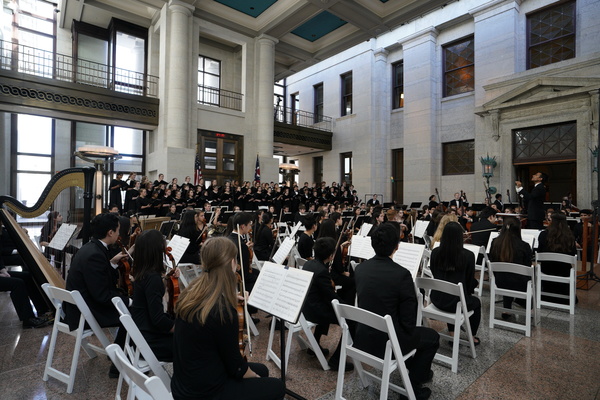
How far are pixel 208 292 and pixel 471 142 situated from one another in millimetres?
16512

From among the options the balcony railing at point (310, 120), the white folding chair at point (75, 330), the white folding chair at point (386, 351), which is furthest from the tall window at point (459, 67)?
the white folding chair at point (75, 330)

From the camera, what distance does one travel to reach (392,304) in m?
2.59

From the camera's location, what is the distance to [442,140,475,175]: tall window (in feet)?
51.4

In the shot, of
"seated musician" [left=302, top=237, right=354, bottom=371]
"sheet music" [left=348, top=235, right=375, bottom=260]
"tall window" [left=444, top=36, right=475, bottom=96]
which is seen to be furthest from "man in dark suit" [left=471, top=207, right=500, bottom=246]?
"tall window" [left=444, top=36, right=475, bottom=96]

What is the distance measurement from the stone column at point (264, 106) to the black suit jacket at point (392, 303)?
13741mm

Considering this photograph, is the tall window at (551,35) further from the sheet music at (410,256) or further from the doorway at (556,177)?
the sheet music at (410,256)

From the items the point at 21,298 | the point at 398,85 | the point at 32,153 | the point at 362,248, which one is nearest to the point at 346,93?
the point at 398,85

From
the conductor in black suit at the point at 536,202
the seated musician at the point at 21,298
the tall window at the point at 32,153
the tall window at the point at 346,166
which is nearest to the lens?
the seated musician at the point at 21,298

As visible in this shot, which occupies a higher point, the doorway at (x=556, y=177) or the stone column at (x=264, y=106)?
the stone column at (x=264, y=106)

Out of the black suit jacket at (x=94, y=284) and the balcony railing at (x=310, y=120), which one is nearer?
the black suit jacket at (x=94, y=284)

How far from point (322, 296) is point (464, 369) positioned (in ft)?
5.04

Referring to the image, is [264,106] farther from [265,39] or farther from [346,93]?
[346,93]

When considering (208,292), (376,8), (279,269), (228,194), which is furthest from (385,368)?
(376,8)

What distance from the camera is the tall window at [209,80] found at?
16.9m
